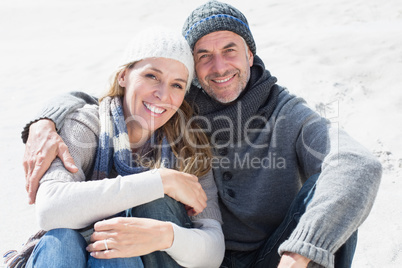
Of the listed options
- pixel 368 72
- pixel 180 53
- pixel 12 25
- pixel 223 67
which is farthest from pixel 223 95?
pixel 12 25

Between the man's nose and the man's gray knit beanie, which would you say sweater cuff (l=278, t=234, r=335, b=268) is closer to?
the man's nose

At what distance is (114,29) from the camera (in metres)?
7.00

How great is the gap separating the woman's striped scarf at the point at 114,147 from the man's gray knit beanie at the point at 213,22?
59 cm

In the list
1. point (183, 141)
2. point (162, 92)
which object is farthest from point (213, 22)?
point (183, 141)

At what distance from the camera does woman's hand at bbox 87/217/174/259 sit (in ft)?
5.49

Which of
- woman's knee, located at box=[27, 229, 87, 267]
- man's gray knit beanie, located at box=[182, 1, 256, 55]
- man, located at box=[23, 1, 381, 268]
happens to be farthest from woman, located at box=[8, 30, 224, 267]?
man's gray knit beanie, located at box=[182, 1, 256, 55]

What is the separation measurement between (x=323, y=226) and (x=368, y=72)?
2824 mm

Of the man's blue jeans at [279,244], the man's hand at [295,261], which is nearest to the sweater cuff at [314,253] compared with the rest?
the man's hand at [295,261]

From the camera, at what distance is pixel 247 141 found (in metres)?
2.38

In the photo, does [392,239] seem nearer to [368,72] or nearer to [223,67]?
[223,67]

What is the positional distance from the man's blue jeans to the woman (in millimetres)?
248

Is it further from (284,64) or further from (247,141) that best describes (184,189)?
(284,64)

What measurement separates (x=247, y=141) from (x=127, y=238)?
97 centimetres

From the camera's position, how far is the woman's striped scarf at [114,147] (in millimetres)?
2070
